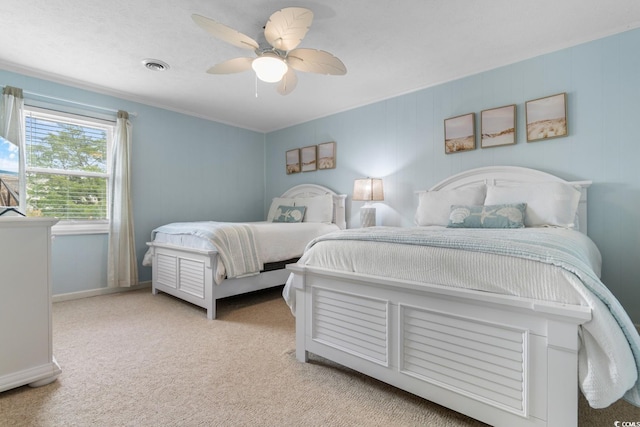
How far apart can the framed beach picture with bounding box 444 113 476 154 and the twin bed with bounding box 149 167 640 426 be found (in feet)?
5.83

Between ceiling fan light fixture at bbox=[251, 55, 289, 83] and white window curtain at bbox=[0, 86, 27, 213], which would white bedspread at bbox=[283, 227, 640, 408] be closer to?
ceiling fan light fixture at bbox=[251, 55, 289, 83]

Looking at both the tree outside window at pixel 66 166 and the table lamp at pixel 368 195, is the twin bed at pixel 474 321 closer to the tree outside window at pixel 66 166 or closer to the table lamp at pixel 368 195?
the table lamp at pixel 368 195

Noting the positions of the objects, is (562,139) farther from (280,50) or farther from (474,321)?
(280,50)

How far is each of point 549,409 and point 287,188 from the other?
4.26 meters

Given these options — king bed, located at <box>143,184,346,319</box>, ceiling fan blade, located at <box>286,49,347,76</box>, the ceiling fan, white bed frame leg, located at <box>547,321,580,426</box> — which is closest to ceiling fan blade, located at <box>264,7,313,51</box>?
the ceiling fan

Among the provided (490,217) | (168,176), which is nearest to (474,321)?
(490,217)

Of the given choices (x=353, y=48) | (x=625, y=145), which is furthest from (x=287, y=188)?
(x=625, y=145)

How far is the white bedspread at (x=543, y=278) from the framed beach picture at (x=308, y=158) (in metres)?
3.07

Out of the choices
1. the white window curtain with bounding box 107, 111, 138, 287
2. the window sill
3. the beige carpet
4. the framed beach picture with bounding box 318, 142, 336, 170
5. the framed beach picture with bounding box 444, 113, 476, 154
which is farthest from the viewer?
the framed beach picture with bounding box 318, 142, 336, 170

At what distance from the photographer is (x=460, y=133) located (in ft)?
10.5

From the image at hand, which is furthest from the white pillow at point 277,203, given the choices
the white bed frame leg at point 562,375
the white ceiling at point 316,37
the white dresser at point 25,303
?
the white bed frame leg at point 562,375

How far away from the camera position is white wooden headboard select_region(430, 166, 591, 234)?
2.52 meters

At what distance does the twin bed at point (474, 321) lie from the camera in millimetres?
1062

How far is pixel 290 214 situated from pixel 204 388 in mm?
2764
